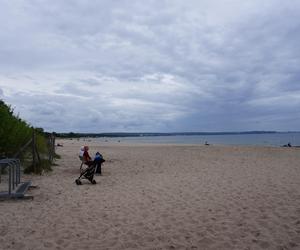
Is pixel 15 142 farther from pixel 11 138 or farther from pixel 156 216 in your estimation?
pixel 156 216

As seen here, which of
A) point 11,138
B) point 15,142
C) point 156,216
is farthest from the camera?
point 15,142

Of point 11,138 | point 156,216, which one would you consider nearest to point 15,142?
point 11,138

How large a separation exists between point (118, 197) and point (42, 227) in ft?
10.4

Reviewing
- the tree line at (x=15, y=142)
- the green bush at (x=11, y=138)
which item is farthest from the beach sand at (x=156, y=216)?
the green bush at (x=11, y=138)

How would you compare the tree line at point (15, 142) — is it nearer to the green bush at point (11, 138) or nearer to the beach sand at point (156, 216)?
the green bush at point (11, 138)

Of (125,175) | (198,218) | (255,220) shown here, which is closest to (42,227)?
(198,218)

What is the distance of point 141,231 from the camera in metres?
6.37

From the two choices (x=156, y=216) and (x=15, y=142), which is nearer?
(x=156, y=216)

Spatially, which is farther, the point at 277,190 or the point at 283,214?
the point at 277,190

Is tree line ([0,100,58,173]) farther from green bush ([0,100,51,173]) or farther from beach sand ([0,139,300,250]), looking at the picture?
beach sand ([0,139,300,250])

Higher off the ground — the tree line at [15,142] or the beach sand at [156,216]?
the tree line at [15,142]

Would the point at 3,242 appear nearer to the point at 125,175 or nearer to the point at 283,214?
the point at 283,214

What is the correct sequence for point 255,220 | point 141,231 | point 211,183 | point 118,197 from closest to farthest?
point 141,231 → point 255,220 → point 118,197 → point 211,183

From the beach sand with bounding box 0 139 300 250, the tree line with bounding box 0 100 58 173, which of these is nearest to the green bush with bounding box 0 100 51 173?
the tree line with bounding box 0 100 58 173
